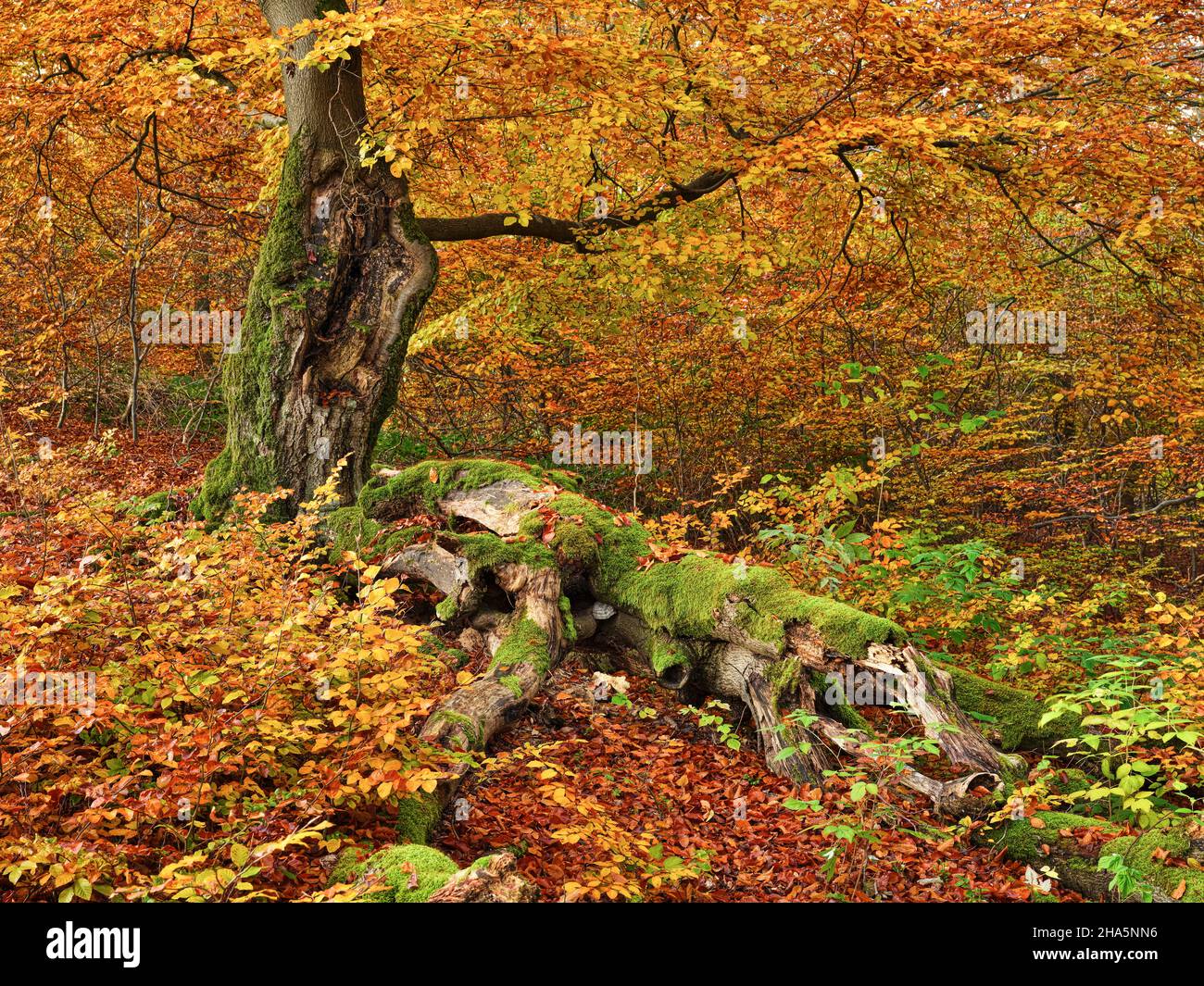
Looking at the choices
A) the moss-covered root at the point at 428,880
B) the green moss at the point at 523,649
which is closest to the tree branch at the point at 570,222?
the green moss at the point at 523,649

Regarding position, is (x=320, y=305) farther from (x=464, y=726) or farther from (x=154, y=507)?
(x=464, y=726)

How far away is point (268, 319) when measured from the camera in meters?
7.80

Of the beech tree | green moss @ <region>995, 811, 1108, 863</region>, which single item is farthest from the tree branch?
green moss @ <region>995, 811, 1108, 863</region>

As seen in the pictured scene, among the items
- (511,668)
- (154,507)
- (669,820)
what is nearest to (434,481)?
(511,668)

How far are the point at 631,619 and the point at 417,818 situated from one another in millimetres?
2844

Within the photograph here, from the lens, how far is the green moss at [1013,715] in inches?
255

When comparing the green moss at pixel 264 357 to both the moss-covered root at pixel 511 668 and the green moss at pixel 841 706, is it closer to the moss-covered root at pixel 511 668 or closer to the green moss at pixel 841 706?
the moss-covered root at pixel 511 668

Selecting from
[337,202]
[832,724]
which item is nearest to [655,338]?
[337,202]

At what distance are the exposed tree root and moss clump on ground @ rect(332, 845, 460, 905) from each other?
3.16 feet

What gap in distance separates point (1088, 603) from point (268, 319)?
7.88m

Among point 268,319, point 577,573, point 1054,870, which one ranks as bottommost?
point 1054,870

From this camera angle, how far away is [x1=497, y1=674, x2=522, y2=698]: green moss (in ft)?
18.1

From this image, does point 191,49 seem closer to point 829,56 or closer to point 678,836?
point 829,56

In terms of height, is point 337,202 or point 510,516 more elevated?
point 337,202
